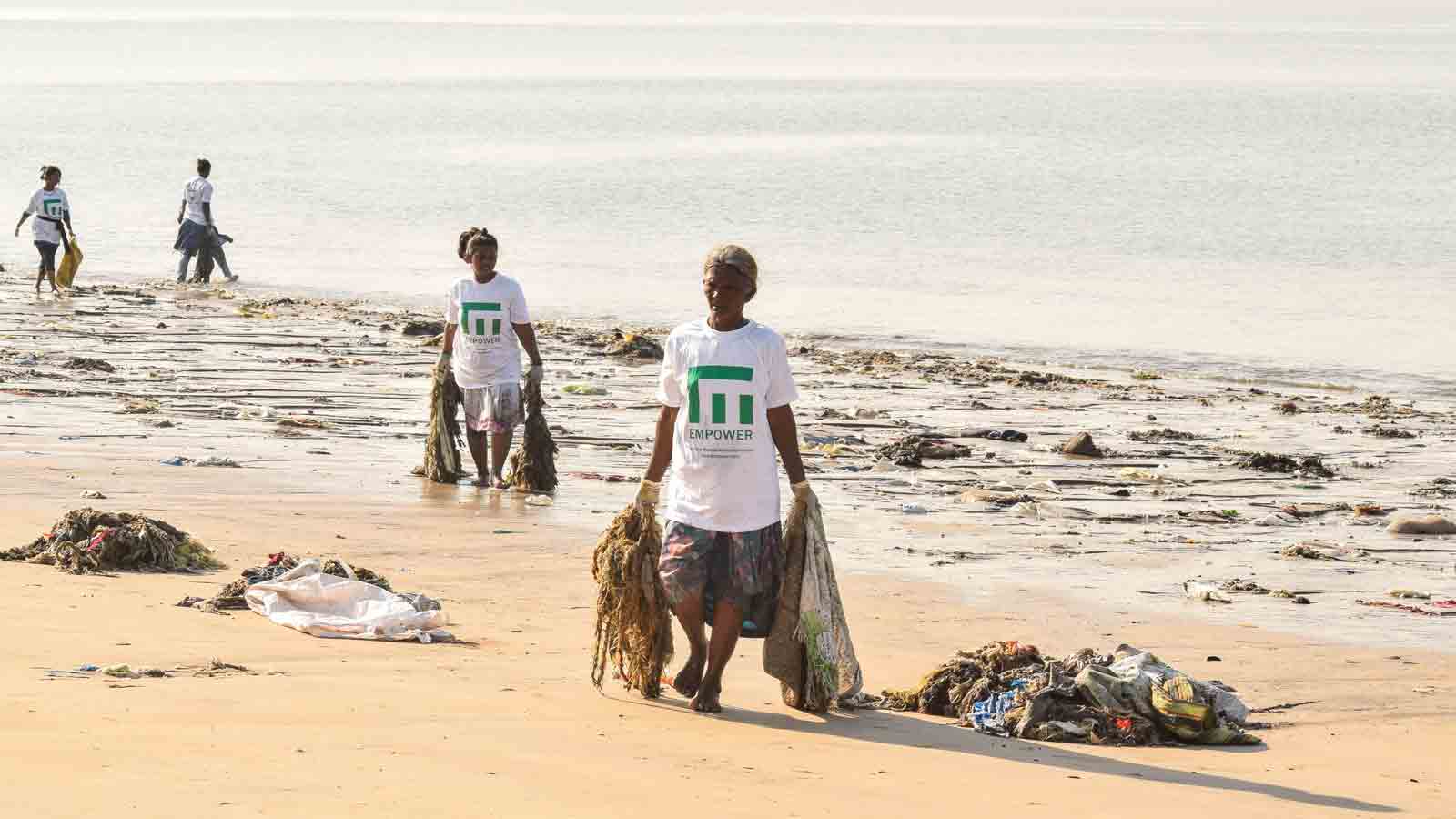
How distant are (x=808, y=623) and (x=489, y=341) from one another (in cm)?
526

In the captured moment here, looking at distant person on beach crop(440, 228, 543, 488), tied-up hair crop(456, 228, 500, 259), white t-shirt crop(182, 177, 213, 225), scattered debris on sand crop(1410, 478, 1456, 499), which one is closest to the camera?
tied-up hair crop(456, 228, 500, 259)

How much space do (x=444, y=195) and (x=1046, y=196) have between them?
14308mm

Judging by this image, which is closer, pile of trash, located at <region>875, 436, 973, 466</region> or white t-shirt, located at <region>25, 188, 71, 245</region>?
pile of trash, located at <region>875, 436, 973, 466</region>

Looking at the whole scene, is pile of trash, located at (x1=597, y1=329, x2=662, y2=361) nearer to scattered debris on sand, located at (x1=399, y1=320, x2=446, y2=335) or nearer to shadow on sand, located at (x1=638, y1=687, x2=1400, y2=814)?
scattered debris on sand, located at (x1=399, y1=320, x2=446, y2=335)

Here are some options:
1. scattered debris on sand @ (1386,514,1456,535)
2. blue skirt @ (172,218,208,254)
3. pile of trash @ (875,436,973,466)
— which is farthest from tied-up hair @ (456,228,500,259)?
blue skirt @ (172,218,208,254)

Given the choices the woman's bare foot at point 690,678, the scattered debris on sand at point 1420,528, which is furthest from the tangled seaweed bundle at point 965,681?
the scattered debris on sand at point 1420,528

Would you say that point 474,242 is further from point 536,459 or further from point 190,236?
point 190,236

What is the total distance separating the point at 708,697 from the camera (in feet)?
23.5

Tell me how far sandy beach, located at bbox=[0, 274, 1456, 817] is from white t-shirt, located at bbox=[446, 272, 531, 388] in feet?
2.73

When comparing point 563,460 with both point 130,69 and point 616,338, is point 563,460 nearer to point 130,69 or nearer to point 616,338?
point 616,338

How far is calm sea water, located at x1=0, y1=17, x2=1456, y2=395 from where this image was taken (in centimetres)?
2619

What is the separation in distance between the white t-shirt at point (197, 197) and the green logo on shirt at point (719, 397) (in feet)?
61.9

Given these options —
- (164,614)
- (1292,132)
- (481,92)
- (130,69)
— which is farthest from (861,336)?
(130,69)

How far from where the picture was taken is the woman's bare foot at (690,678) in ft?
24.1
